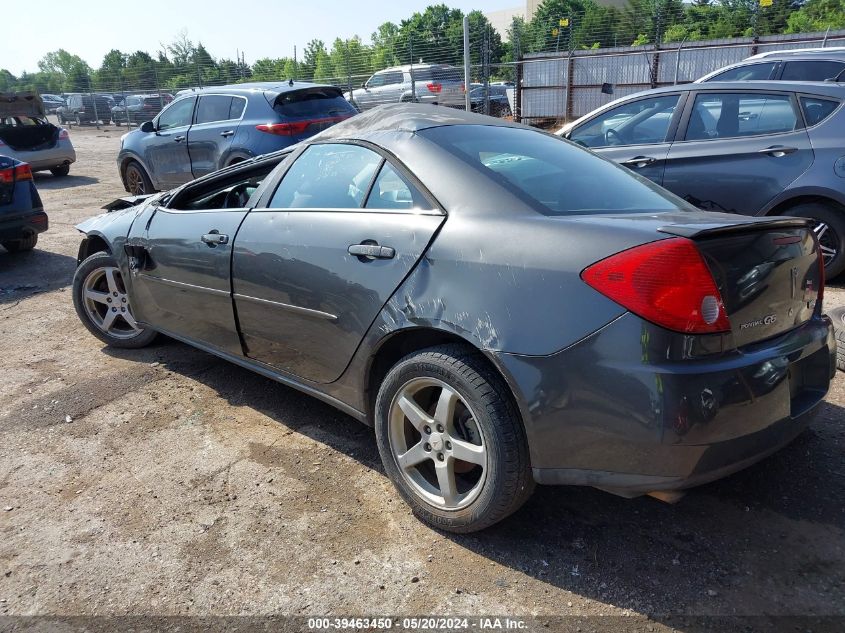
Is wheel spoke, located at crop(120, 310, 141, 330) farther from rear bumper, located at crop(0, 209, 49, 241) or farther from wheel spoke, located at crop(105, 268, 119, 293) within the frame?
rear bumper, located at crop(0, 209, 49, 241)

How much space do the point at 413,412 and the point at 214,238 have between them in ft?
5.18

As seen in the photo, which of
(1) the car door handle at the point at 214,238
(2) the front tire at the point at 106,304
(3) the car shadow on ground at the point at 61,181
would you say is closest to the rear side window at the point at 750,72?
(1) the car door handle at the point at 214,238

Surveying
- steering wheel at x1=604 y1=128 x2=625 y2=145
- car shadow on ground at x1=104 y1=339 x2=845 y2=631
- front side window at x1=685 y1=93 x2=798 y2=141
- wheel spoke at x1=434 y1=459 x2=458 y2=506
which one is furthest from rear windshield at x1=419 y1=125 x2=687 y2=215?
steering wheel at x1=604 y1=128 x2=625 y2=145

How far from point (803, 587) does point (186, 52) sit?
56.3 meters

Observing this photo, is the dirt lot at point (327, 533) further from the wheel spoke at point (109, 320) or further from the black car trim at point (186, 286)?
the wheel spoke at point (109, 320)

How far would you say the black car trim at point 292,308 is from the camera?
2.93 meters

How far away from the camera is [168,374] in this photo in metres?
4.34

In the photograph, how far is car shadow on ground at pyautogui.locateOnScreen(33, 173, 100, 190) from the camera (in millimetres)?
13477

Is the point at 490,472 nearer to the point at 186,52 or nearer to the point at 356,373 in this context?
the point at 356,373

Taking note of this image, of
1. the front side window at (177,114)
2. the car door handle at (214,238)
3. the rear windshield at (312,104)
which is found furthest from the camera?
the front side window at (177,114)

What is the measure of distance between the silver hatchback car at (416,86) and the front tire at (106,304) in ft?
53.1

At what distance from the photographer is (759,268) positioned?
226 cm

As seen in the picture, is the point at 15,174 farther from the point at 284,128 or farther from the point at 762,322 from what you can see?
the point at 762,322

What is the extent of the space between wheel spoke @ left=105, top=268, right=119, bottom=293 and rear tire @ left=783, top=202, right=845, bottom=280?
16.6ft
